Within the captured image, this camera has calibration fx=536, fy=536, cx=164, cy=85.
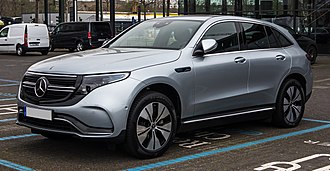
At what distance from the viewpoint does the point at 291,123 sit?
304 inches

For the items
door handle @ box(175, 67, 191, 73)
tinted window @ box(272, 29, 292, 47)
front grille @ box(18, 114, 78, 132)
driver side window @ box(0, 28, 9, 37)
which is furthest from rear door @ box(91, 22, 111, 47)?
front grille @ box(18, 114, 78, 132)

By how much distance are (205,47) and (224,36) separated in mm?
671

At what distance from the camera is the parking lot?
18.4ft

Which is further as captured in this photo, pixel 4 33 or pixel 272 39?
pixel 4 33

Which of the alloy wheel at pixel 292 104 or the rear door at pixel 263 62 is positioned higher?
the rear door at pixel 263 62

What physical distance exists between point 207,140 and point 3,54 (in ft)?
84.5

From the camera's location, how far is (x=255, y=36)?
7379 millimetres

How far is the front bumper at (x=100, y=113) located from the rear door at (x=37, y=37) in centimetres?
2374

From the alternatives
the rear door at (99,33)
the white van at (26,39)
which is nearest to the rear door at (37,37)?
the white van at (26,39)

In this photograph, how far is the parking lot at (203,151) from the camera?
5602 millimetres

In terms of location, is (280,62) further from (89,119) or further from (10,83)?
(10,83)

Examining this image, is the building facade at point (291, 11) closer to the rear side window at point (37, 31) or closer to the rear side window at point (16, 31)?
the rear side window at point (37, 31)

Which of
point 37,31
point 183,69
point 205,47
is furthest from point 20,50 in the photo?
point 183,69

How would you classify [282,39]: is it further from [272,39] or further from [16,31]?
[16,31]
